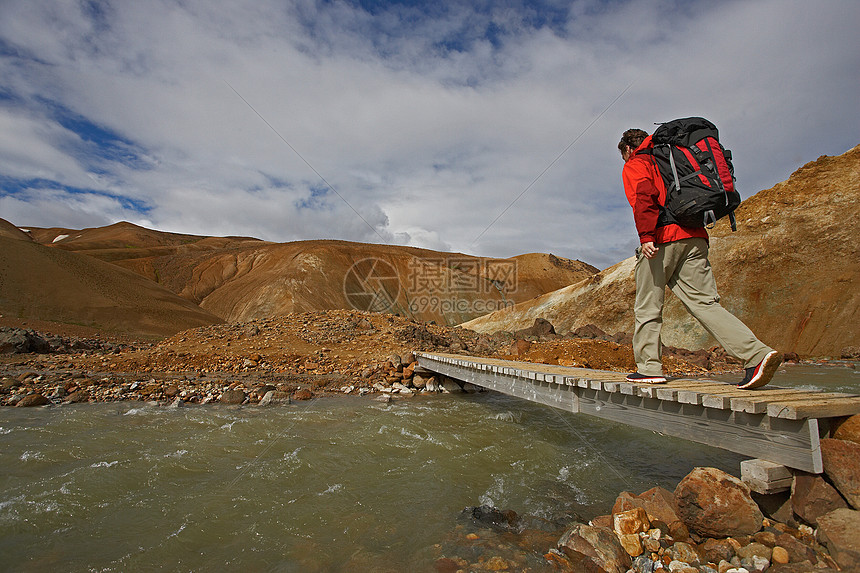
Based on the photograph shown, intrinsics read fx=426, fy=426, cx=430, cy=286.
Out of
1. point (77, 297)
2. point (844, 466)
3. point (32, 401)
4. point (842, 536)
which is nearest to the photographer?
point (842, 536)

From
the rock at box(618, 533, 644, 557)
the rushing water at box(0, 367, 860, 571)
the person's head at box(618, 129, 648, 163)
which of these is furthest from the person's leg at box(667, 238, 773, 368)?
the rushing water at box(0, 367, 860, 571)

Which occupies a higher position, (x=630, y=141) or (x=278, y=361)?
(x=630, y=141)

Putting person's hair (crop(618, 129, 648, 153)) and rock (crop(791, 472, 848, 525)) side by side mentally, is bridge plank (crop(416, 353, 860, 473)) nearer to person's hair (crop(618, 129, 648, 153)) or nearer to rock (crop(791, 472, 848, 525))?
rock (crop(791, 472, 848, 525))

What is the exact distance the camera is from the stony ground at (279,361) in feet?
35.5

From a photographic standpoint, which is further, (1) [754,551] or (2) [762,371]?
(2) [762,371]

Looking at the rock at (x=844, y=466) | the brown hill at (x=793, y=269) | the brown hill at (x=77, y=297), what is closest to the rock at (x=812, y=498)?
the rock at (x=844, y=466)

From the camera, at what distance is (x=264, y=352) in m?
14.9

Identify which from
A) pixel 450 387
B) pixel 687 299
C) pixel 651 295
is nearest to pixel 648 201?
pixel 651 295

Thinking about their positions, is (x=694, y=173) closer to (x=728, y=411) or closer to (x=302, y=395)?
(x=728, y=411)

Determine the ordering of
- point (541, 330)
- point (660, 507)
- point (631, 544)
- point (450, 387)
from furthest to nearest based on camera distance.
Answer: point (541, 330)
point (450, 387)
point (660, 507)
point (631, 544)

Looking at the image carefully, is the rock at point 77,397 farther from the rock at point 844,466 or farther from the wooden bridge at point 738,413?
the rock at point 844,466

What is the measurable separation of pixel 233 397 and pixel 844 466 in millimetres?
10583

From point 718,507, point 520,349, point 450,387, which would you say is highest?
point 520,349

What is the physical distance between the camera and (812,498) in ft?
9.43
